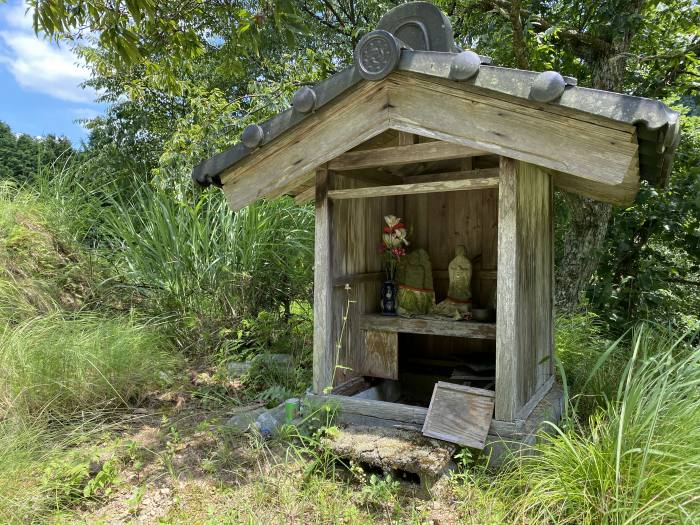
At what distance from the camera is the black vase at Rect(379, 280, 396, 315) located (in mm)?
4289

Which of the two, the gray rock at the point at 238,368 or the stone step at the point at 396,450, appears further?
the gray rock at the point at 238,368

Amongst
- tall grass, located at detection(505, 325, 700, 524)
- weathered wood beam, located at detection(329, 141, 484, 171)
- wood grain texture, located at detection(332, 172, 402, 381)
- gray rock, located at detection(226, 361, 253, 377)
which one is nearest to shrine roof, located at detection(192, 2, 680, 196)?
weathered wood beam, located at detection(329, 141, 484, 171)

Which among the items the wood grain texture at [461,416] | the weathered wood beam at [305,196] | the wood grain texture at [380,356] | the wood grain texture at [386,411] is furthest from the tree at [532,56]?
the wood grain texture at [461,416]

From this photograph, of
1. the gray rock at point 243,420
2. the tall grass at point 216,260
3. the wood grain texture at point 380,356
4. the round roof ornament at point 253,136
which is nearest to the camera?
the round roof ornament at point 253,136

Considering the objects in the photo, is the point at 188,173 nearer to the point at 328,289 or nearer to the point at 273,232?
the point at 273,232

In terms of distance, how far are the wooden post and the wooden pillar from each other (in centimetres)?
124

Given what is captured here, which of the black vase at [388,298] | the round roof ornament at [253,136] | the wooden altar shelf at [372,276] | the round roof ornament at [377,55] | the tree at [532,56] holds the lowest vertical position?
the black vase at [388,298]

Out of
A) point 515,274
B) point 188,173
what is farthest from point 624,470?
point 188,173

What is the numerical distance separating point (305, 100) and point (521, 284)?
6.14 ft

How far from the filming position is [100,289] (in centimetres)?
636

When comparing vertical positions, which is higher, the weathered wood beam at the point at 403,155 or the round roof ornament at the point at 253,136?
the round roof ornament at the point at 253,136

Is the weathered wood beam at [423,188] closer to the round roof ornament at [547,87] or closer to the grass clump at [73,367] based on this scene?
the round roof ornament at [547,87]

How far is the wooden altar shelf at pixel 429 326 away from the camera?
372 cm

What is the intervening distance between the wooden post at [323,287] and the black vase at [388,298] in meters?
0.69
